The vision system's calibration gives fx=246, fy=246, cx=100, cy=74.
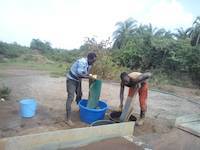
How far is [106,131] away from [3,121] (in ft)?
6.35

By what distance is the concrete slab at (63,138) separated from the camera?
3102 millimetres

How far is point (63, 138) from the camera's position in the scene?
11.3ft

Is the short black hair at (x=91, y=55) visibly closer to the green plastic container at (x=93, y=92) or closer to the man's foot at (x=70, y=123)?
the green plastic container at (x=93, y=92)

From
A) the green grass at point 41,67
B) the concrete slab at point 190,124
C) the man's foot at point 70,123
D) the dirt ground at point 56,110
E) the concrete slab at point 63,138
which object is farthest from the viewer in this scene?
the green grass at point 41,67

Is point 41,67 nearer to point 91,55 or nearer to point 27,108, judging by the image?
point 27,108

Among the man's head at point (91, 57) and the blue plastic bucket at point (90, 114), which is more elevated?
the man's head at point (91, 57)

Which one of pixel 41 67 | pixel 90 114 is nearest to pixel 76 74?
pixel 90 114

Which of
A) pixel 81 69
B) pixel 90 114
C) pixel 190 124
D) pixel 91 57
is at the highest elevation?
pixel 91 57

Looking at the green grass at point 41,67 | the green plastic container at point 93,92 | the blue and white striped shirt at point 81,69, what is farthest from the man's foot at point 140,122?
the green grass at point 41,67

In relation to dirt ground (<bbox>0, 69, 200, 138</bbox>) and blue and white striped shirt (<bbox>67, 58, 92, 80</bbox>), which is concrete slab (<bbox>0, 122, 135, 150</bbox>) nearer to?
dirt ground (<bbox>0, 69, 200, 138</bbox>)

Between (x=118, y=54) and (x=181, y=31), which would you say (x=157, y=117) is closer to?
(x=118, y=54)

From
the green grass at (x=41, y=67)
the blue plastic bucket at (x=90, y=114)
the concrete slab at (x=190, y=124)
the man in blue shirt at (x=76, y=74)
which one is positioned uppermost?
the man in blue shirt at (x=76, y=74)

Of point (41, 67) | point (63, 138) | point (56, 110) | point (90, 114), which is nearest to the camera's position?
point (63, 138)

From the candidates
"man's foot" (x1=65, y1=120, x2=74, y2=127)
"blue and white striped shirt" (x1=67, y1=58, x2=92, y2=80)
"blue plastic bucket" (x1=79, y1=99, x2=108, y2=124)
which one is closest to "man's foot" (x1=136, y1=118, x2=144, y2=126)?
"blue plastic bucket" (x1=79, y1=99, x2=108, y2=124)
